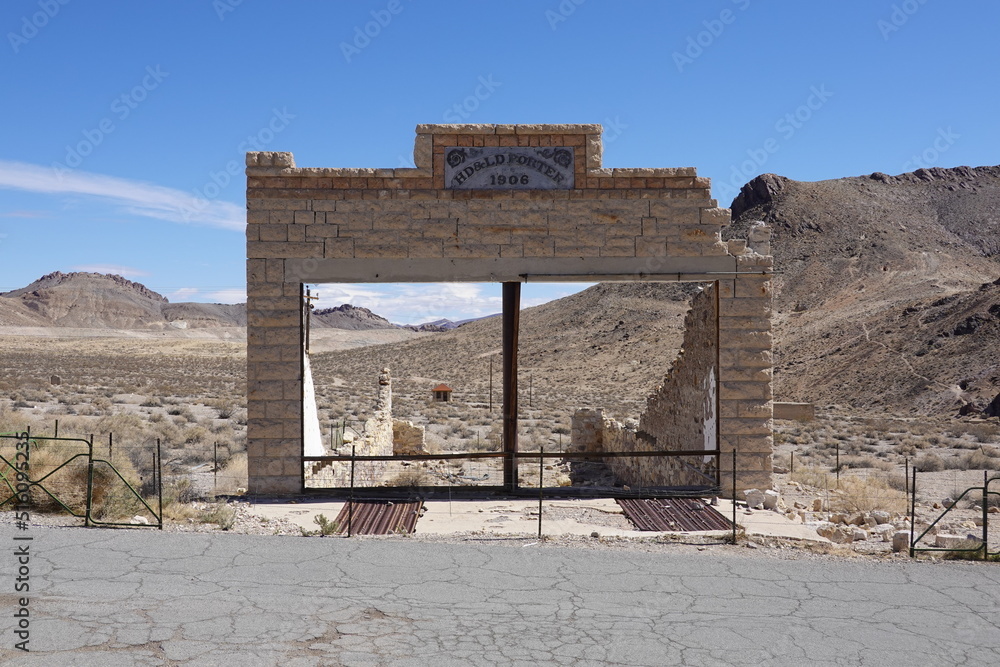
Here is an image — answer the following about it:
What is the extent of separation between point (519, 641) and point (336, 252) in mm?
7319

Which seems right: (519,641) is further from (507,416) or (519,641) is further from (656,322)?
(656,322)

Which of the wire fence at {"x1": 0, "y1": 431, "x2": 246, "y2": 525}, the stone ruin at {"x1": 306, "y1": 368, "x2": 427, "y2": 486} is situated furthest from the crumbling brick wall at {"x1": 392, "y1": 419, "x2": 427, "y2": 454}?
the wire fence at {"x1": 0, "y1": 431, "x2": 246, "y2": 525}

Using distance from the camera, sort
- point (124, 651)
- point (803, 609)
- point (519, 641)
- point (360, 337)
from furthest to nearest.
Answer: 1. point (360, 337)
2. point (803, 609)
3. point (519, 641)
4. point (124, 651)

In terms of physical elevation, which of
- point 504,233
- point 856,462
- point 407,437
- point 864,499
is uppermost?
point 504,233

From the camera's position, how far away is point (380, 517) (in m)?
10.5

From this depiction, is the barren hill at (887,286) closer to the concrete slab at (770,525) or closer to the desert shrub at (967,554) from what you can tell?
the concrete slab at (770,525)

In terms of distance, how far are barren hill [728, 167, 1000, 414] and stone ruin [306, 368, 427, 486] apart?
23316 mm

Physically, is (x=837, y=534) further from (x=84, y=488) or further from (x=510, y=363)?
(x=84, y=488)

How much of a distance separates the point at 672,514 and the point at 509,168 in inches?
214

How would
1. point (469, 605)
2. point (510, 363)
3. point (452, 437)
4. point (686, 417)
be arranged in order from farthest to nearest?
point (452, 437) < point (686, 417) < point (510, 363) < point (469, 605)

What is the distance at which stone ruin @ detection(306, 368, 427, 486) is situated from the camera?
13.8 metres

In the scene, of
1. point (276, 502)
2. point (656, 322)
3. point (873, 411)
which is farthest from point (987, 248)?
point (276, 502)

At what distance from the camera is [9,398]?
30.1 m

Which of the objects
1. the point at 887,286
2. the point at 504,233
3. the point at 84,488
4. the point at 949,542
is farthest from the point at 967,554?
the point at 887,286
